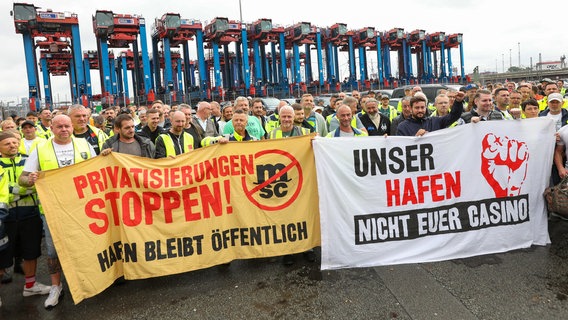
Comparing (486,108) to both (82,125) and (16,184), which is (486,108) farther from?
(16,184)

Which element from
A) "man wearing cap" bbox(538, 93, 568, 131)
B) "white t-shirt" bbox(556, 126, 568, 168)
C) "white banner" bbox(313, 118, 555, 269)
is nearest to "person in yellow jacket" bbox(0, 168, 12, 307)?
"white banner" bbox(313, 118, 555, 269)

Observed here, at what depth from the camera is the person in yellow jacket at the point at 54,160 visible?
357cm

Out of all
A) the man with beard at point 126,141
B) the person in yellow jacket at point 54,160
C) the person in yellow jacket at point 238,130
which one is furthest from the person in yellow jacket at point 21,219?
the person in yellow jacket at point 238,130

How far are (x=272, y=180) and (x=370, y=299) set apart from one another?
149 centimetres

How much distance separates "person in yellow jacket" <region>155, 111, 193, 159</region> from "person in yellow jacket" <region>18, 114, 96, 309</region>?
881 millimetres

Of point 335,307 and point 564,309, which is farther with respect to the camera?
point 335,307

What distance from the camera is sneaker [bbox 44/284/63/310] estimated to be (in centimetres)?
352

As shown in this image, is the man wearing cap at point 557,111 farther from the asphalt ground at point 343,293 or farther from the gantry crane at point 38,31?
the gantry crane at point 38,31

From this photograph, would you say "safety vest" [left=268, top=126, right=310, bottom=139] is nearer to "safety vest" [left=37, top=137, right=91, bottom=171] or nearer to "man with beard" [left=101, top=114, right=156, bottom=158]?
"man with beard" [left=101, top=114, right=156, bottom=158]

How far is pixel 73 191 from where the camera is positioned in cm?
356

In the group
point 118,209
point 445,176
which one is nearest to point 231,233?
point 118,209

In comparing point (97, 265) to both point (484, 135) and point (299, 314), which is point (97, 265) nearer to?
point (299, 314)

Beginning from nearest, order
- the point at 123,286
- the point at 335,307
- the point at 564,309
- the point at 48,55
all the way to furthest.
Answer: the point at 564,309 < the point at 335,307 < the point at 123,286 < the point at 48,55

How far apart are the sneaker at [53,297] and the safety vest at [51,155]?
114 cm
